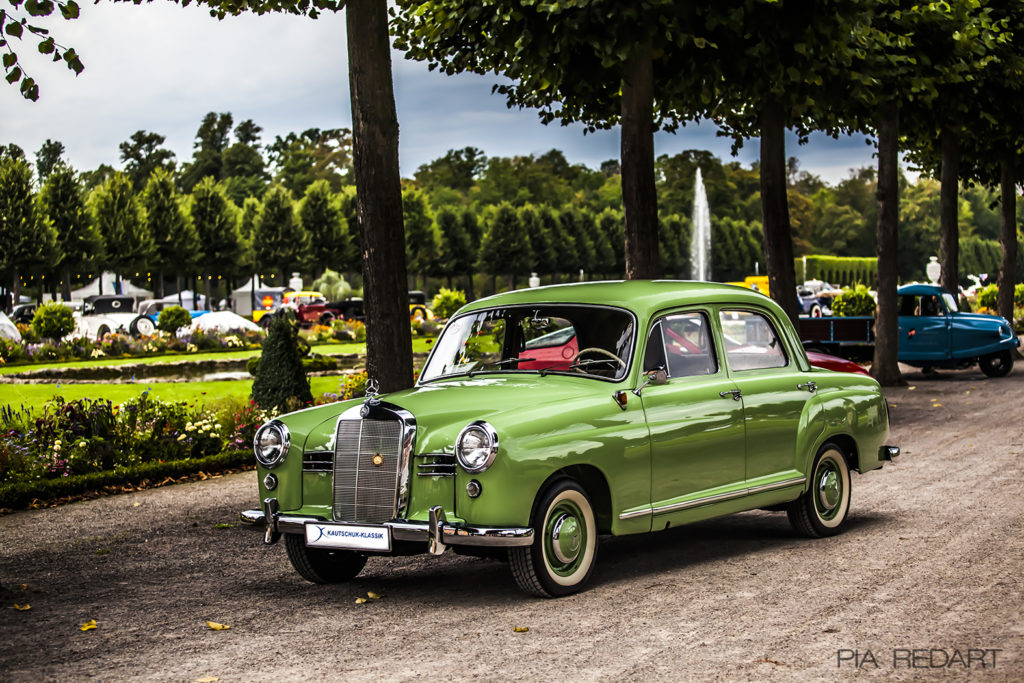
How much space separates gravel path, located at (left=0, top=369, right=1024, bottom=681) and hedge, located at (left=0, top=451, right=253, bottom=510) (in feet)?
2.73

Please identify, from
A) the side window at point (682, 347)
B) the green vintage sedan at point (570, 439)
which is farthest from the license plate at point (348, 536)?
the side window at point (682, 347)

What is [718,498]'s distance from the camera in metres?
8.31

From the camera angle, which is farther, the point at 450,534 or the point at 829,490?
the point at 829,490

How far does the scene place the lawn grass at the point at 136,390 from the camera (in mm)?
20359

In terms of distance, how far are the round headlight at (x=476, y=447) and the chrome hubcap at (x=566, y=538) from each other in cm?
63

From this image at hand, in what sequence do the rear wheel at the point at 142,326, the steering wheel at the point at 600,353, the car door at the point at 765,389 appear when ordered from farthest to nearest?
the rear wheel at the point at 142,326
the car door at the point at 765,389
the steering wheel at the point at 600,353

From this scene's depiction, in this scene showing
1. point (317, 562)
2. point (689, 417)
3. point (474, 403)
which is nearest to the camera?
point (474, 403)

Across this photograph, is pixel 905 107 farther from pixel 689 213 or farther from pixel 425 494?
pixel 689 213

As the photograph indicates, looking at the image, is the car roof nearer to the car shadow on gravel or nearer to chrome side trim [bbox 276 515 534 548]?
the car shadow on gravel

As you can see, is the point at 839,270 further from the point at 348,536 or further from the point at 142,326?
the point at 348,536

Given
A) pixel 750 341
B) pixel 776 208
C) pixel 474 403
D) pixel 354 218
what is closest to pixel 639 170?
pixel 776 208

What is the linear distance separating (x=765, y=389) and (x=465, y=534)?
114 inches

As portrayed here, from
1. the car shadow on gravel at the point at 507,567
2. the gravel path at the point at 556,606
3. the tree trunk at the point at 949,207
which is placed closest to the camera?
the gravel path at the point at 556,606

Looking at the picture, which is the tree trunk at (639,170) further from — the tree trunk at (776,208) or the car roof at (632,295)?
the car roof at (632,295)
